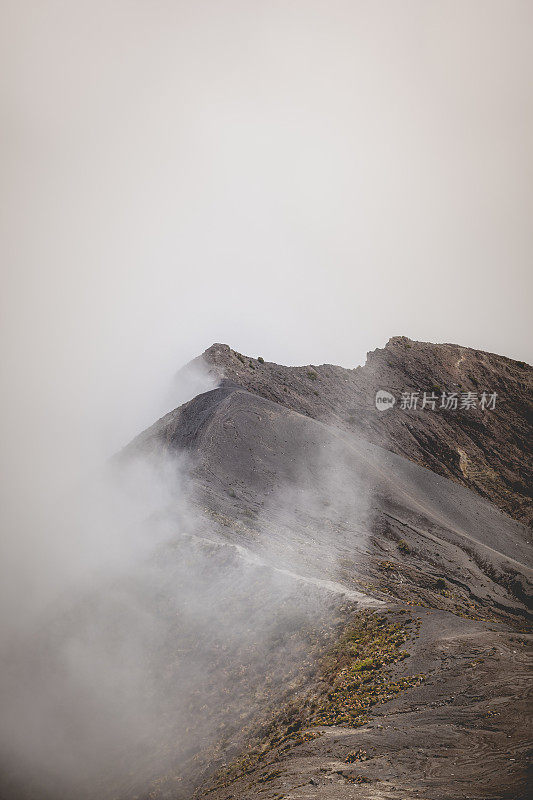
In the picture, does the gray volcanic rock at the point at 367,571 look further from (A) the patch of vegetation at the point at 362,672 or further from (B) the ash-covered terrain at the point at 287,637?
(A) the patch of vegetation at the point at 362,672

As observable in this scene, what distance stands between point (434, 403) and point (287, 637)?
64.3 meters

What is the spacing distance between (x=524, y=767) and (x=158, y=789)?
15.9 meters

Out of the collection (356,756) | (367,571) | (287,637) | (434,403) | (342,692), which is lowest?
(342,692)

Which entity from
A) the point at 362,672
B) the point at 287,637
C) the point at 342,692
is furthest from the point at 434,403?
the point at 342,692

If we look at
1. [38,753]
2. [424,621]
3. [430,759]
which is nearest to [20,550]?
[38,753]

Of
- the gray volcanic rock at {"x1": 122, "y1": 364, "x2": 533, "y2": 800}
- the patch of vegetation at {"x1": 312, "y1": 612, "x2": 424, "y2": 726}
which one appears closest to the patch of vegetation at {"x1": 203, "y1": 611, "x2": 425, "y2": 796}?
the patch of vegetation at {"x1": 312, "y1": 612, "x2": 424, "y2": 726}

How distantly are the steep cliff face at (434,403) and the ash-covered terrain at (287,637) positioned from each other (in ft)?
35.8

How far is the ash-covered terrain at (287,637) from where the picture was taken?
50.2 ft

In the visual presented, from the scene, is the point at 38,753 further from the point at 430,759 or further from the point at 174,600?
the point at 430,759

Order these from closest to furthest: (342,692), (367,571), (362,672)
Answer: (342,692)
(362,672)
(367,571)

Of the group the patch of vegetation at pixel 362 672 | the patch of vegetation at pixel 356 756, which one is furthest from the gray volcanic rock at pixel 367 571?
the patch of vegetation at pixel 362 672

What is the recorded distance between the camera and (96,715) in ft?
85.7

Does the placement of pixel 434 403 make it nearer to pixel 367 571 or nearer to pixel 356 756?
pixel 367 571

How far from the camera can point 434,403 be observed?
264ft
